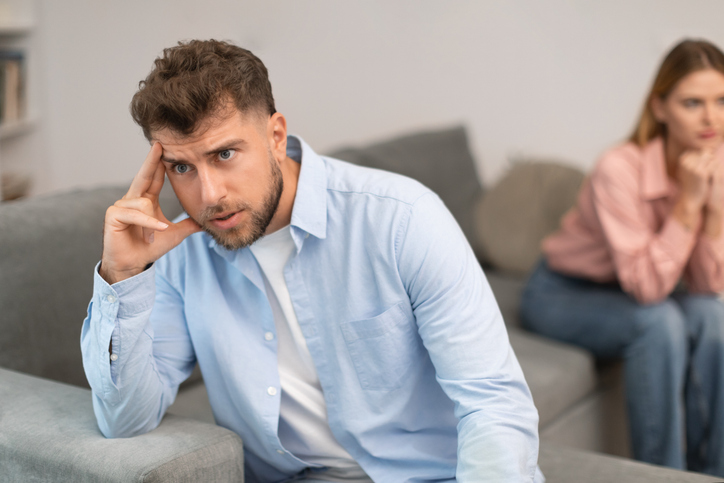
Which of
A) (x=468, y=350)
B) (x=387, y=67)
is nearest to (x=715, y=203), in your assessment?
(x=468, y=350)

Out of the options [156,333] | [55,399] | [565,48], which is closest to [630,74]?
[565,48]

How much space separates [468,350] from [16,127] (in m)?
2.58

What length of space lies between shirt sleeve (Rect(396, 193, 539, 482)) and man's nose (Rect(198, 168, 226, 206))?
288 mm

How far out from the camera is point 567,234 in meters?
2.06

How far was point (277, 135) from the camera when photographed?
1.11 metres

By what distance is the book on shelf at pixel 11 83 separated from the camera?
2.73 metres

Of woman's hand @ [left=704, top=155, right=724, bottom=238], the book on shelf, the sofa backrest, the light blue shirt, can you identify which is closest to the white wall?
the book on shelf

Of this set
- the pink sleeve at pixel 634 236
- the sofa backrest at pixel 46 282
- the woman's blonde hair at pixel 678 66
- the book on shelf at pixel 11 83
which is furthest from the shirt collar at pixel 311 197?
the book on shelf at pixel 11 83

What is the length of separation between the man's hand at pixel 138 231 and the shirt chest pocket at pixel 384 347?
0.32 m

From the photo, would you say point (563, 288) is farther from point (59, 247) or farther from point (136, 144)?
point (136, 144)

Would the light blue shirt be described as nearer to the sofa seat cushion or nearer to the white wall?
the sofa seat cushion

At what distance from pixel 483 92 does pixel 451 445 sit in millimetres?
1934

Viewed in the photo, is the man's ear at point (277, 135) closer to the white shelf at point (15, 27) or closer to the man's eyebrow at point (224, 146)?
the man's eyebrow at point (224, 146)

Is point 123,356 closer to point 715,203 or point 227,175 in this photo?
point 227,175
